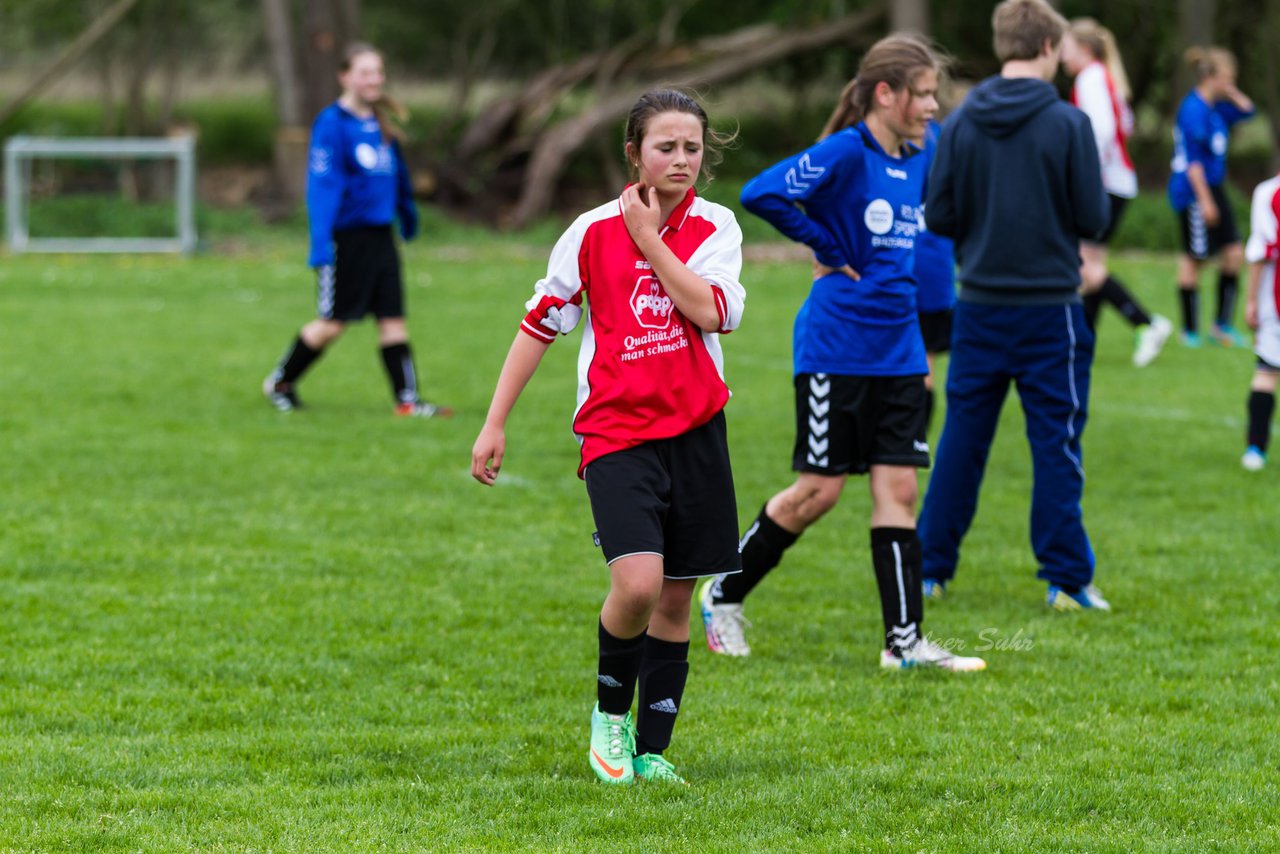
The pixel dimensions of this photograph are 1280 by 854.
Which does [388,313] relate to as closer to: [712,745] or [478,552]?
[478,552]

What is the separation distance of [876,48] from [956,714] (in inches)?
88.8

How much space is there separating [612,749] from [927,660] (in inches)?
60.5

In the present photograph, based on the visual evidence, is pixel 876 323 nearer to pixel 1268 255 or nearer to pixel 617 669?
pixel 617 669

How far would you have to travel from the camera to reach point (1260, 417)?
891cm

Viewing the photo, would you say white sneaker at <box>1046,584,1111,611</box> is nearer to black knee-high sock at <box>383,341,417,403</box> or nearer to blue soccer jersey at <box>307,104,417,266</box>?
black knee-high sock at <box>383,341,417,403</box>

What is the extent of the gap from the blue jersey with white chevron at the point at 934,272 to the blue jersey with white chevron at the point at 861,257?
6.68ft

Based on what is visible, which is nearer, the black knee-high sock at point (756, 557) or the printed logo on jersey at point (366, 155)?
the black knee-high sock at point (756, 557)

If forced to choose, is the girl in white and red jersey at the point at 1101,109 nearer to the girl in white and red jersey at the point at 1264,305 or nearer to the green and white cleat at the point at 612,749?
the girl in white and red jersey at the point at 1264,305

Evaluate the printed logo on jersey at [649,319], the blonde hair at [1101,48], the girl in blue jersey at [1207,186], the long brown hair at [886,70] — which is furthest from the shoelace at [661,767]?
the girl in blue jersey at [1207,186]

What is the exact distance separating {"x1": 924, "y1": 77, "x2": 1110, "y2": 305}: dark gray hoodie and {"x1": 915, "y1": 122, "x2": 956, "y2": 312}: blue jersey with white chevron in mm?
1357

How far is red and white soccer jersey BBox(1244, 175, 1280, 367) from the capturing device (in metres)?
8.17

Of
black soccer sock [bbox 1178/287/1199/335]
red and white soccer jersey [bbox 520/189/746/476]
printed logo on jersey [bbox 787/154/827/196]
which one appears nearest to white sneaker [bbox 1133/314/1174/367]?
black soccer sock [bbox 1178/287/1199/335]

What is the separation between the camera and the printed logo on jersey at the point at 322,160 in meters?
10.4

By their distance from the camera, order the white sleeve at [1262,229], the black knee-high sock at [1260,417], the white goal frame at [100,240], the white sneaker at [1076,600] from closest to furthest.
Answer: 1. the white sneaker at [1076,600]
2. the white sleeve at [1262,229]
3. the black knee-high sock at [1260,417]
4. the white goal frame at [100,240]
